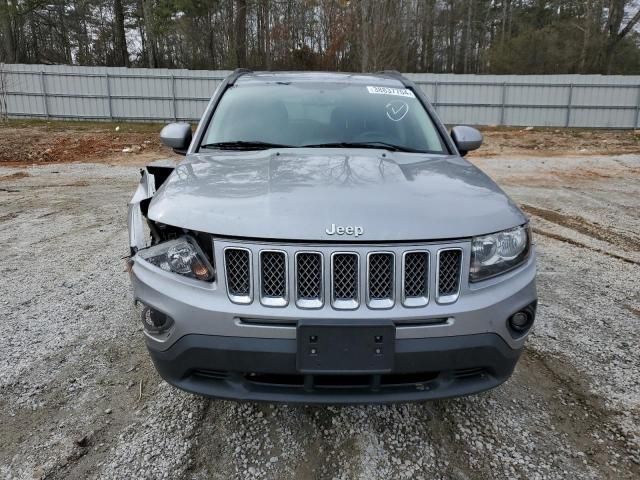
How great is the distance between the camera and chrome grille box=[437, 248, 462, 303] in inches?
75.1

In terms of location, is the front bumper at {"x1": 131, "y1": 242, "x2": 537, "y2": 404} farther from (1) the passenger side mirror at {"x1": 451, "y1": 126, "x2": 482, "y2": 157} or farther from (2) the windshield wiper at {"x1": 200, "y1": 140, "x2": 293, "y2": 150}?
(1) the passenger side mirror at {"x1": 451, "y1": 126, "x2": 482, "y2": 157}

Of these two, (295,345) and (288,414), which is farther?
(288,414)

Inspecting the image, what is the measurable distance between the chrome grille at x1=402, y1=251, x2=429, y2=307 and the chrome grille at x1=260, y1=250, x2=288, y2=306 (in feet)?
1.55

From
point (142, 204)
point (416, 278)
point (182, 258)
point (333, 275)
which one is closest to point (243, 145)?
point (142, 204)

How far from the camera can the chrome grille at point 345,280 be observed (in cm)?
186

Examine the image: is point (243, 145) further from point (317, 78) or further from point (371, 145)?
point (317, 78)

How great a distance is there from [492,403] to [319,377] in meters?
1.13

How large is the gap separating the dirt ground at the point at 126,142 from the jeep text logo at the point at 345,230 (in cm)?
1225

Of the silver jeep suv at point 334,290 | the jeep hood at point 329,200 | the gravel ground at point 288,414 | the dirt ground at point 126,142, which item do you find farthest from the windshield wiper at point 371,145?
the dirt ground at point 126,142

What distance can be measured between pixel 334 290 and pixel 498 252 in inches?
29.3

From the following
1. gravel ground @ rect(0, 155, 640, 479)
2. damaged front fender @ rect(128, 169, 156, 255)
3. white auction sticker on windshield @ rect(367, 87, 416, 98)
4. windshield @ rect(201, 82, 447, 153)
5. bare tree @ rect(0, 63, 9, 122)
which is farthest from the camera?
bare tree @ rect(0, 63, 9, 122)

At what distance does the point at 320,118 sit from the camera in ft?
10.9

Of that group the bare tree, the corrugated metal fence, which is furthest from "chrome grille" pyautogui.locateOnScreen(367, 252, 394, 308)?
the bare tree

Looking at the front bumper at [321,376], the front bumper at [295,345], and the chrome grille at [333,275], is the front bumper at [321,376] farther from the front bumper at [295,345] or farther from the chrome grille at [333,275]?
the chrome grille at [333,275]
